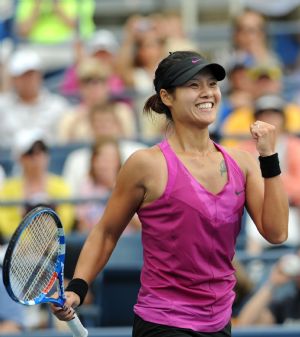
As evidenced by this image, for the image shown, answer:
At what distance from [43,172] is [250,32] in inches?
137

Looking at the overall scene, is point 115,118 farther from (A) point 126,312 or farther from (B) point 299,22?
(B) point 299,22

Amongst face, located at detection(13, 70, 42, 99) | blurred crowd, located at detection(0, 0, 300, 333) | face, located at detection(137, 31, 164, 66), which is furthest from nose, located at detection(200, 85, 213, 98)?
→ face, located at detection(137, 31, 164, 66)

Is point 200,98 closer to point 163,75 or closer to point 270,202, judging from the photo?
point 163,75

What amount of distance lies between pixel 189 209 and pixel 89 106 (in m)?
5.29

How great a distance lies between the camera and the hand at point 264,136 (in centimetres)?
418

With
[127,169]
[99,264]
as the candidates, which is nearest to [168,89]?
[127,169]

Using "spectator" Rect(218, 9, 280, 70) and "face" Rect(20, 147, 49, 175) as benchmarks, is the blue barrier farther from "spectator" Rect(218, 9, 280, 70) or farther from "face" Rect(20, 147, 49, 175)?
"spectator" Rect(218, 9, 280, 70)

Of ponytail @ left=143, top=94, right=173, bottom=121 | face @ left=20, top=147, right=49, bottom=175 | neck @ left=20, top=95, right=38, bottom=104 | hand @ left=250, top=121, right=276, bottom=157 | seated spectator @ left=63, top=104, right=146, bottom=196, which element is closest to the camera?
hand @ left=250, top=121, right=276, bottom=157

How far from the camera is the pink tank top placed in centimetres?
418

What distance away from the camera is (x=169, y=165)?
4.26 metres

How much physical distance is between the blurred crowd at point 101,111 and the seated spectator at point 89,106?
0.04 ft

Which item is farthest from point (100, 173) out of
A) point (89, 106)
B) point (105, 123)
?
point (89, 106)

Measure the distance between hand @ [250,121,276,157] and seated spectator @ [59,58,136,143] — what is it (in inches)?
189

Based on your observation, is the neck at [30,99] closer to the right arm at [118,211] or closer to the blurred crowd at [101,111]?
the blurred crowd at [101,111]
